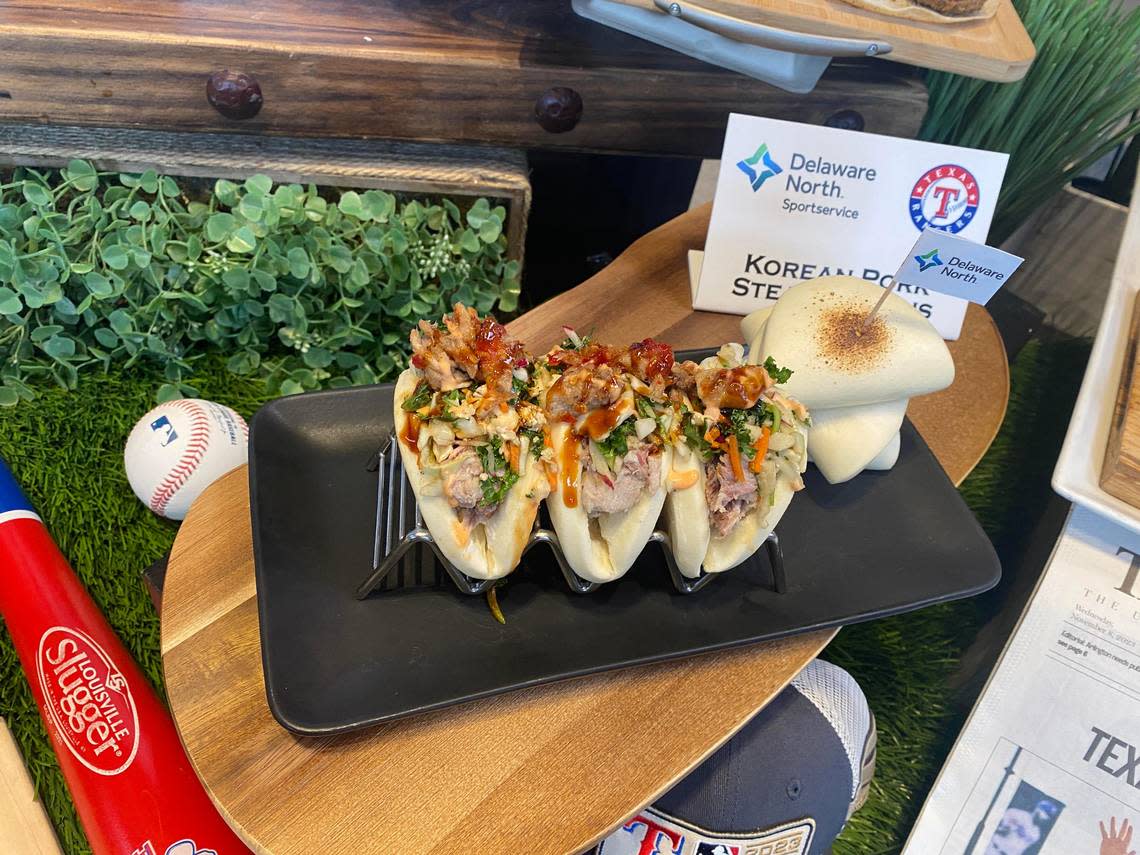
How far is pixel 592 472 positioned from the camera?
91 cm

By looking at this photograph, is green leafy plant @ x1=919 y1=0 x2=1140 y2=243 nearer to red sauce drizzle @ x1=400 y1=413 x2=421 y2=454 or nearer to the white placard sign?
the white placard sign

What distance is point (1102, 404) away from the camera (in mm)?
1271

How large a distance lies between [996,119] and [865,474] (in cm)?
96

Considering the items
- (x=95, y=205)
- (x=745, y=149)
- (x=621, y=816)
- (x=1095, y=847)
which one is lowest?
(x=1095, y=847)

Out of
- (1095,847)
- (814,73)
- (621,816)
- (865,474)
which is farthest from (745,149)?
(1095,847)

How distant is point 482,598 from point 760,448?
14.9 inches

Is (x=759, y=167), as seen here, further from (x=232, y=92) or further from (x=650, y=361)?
(x=232, y=92)

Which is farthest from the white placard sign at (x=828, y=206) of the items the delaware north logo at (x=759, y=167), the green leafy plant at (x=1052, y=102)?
the green leafy plant at (x=1052, y=102)

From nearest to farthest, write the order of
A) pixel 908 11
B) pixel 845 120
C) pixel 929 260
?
pixel 929 260 → pixel 908 11 → pixel 845 120

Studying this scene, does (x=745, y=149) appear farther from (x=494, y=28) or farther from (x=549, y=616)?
(x=549, y=616)

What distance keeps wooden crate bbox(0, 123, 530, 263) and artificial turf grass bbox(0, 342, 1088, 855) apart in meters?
0.40

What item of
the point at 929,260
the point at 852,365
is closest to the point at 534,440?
the point at 852,365

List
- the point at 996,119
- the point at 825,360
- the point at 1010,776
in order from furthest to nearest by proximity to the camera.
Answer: the point at 996,119
the point at 1010,776
the point at 825,360

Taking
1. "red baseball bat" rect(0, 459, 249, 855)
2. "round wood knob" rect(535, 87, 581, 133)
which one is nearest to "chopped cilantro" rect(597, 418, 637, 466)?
"red baseball bat" rect(0, 459, 249, 855)
